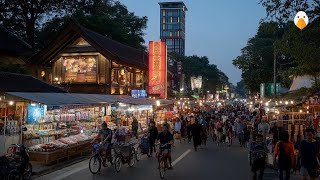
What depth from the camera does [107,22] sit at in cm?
4212

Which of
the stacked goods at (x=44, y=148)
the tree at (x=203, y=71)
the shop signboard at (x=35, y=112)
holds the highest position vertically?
the tree at (x=203, y=71)

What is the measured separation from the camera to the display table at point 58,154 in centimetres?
1450

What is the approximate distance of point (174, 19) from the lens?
6732 inches

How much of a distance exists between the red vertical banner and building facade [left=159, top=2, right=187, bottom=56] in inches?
5402

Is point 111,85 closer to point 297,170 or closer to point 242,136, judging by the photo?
point 242,136

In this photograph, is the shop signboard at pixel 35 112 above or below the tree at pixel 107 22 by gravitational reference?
below

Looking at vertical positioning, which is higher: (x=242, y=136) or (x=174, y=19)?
(x=174, y=19)

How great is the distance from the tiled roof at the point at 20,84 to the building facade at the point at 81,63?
24.5 feet

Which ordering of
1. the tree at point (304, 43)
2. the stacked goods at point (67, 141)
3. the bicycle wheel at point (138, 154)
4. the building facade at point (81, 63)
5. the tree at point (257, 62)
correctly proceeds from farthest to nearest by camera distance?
the tree at point (257, 62) → the building facade at point (81, 63) → the bicycle wheel at point (138, 154) → the stacked goods at point (67, 141) → the tree at point (304, 43)

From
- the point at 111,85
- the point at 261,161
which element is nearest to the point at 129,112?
the point at 111,85

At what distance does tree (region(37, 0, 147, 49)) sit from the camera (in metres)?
40.2

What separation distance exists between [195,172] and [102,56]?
59.8 ft

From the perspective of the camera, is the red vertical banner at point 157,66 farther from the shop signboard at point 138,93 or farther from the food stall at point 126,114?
the food stall at point 126,114

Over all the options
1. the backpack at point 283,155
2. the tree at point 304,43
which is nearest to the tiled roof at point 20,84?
the backpack at point 283,155
